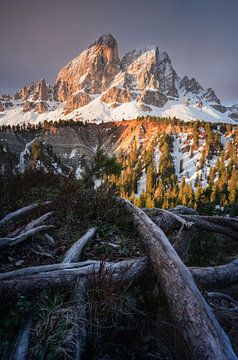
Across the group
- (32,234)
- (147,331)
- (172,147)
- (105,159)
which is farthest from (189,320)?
(172,147)

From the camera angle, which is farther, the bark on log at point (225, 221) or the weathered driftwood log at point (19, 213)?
the bark on log at point (225, 221)

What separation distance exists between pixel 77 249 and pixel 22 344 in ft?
5.80

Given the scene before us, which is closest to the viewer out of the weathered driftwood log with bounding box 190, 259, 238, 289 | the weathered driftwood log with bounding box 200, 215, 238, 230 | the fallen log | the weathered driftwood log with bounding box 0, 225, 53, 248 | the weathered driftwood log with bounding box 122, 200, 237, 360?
the weathered driftwood log with bounding box 122, 200, 237, 360

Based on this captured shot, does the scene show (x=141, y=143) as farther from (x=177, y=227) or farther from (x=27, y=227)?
(x=27, y=227)

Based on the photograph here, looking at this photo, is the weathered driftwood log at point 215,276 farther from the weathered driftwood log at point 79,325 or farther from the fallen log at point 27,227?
the fallen log at point 27,227

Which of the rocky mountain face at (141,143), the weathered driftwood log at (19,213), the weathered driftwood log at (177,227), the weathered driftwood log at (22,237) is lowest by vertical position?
the rocky mountain face at (141,143)

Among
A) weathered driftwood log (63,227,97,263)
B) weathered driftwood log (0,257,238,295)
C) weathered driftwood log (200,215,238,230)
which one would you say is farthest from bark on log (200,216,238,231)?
weathered driftwood log (63,227,97,263)

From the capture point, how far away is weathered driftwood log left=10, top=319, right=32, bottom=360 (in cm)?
208

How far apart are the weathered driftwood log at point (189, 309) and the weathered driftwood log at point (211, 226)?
144 inches

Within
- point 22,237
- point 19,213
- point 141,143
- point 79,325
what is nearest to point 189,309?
point 79,325

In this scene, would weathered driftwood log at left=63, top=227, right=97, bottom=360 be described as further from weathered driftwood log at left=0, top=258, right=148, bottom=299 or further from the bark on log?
the bark on log

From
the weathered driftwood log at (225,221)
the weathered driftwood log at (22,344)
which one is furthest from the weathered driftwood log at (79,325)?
the weathered driftwood log at (225,221)

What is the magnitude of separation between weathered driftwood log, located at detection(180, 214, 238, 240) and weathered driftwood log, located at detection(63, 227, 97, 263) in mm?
3601

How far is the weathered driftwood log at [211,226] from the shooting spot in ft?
23.6
